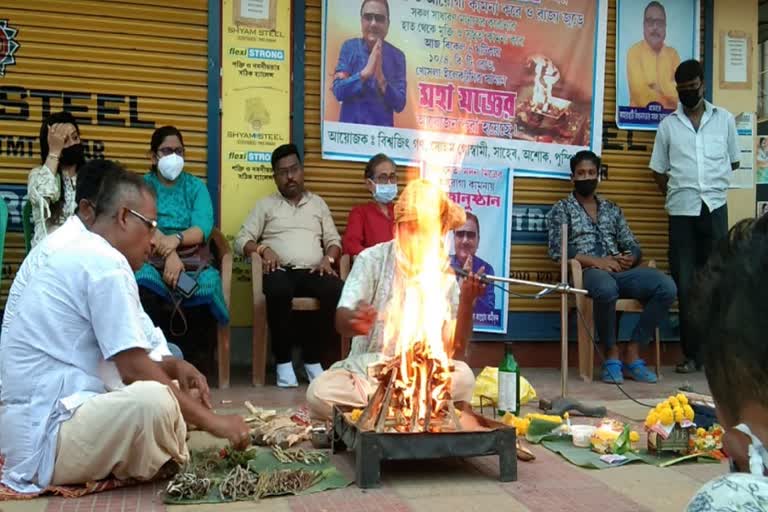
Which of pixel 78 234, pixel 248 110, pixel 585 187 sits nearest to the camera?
pixel 78 234

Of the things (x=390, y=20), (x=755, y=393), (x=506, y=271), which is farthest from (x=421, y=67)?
(x=755, y=393)

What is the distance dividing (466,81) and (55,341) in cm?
516

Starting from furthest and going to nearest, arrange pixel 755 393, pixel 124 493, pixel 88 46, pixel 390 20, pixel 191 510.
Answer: pixel 390 20 < pixel 88 46 < pixel 124 493 < pixel 191 510 < pixel 755 393

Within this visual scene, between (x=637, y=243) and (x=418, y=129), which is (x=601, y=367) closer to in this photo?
(x=637, y=243)

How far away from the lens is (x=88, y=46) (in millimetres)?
6727

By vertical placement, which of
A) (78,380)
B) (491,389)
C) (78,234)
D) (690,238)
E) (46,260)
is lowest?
(491,389)

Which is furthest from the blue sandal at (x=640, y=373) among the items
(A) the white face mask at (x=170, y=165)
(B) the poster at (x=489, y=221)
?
(A) the white face mask at (x=170, y=165)

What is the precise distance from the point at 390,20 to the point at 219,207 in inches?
94.2

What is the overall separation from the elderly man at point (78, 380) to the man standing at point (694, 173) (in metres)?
5.32

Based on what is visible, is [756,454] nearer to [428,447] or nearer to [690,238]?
[428,447]

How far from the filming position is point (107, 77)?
22.3 ft

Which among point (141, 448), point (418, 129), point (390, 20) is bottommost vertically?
point (141, 448)

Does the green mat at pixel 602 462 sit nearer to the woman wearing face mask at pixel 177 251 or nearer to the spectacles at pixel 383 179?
the woman wearing face mask at pixel 177 251

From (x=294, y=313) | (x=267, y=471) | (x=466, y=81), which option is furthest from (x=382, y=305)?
(x=466, y=81)
